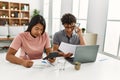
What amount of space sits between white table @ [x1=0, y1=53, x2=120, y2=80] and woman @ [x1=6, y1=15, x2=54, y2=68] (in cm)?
11

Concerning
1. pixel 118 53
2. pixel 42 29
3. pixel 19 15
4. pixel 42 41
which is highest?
pixel 19 15

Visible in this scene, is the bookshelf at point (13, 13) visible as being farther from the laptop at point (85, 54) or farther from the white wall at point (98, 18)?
the laptop at point (85, 54)

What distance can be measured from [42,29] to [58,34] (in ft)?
1.42

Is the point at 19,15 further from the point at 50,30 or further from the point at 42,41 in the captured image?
the point at 42,41

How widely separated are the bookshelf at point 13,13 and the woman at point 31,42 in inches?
196

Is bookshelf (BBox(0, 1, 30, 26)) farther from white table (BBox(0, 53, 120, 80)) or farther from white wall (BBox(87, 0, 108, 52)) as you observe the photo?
white table (BBox(0, 53, 120, 80))

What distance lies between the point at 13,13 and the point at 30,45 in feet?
16.9

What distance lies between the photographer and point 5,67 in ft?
4.14

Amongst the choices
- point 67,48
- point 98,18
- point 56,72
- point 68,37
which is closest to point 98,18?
point 98,18

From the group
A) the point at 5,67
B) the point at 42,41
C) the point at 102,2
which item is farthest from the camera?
the point at 102,2

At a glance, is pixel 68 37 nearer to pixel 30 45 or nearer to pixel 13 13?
pixel 30 45

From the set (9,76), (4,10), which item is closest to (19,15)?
(4,10)

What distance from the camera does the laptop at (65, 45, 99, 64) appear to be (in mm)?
1370

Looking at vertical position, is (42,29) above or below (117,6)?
below
